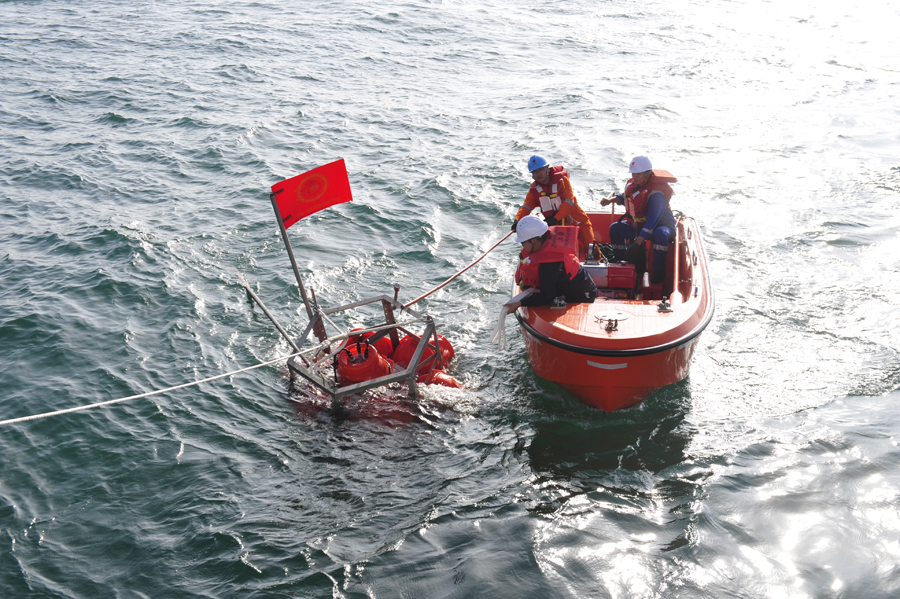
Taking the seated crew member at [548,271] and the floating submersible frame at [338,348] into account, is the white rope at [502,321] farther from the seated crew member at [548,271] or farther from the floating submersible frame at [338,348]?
the floating submersible frame at [338,348]

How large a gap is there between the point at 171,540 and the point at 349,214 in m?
6.67

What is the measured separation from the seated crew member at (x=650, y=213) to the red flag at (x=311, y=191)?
119 inches

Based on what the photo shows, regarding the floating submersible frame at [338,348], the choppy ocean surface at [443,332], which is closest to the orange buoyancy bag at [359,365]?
the floating submersible frame at [338,348]

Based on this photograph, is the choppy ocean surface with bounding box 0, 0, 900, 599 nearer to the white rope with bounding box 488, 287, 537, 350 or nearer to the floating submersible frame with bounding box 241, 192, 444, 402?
the floating submersible frame with bounding box 241, 192, 444, 402

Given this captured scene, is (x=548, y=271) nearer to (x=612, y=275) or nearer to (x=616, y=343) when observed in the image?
(x=616, y=343)

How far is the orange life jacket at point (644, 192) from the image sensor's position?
24.1 ft

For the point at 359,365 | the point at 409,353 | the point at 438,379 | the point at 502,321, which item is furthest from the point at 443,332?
the point at 359,365

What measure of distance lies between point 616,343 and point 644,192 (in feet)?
7.63

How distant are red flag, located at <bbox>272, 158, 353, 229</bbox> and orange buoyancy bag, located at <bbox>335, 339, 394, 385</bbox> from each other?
1.22m

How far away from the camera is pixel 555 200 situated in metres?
7.95

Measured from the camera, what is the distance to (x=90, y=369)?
7.00m

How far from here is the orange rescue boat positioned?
5820 mm

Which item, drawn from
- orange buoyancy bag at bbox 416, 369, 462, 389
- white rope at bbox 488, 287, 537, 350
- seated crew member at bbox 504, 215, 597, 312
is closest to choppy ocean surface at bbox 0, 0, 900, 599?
orange buoyancy bag at bbox 416, 369, 462, 389

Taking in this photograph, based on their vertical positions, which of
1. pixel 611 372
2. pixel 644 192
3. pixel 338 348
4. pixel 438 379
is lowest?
pixel 438 379
